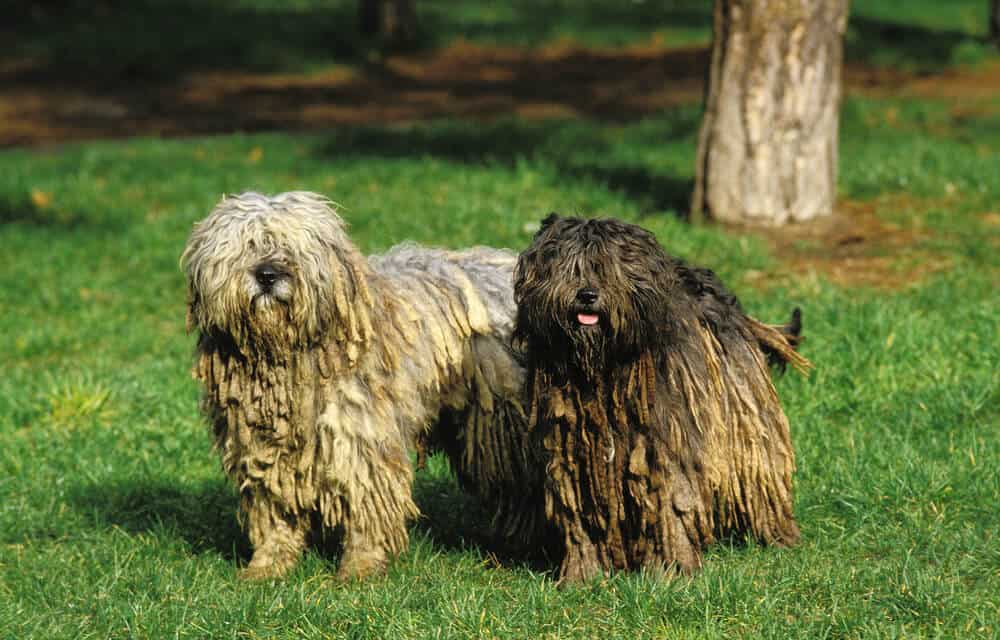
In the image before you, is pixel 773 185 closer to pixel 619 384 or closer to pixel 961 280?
pixel 961 280

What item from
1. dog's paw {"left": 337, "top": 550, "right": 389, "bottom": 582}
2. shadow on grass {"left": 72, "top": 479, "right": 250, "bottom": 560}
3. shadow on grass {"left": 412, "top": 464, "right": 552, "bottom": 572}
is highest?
dog's paw {"left": 337, "top": 550, "right": 389, "bottom": 582}

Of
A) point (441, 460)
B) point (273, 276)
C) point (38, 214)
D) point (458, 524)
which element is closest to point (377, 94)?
point (38, 214)

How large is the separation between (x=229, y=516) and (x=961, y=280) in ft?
18.1

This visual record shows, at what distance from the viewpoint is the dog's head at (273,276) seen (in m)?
6.11

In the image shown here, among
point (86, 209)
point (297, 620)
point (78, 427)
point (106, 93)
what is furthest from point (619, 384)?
point (106, 93)

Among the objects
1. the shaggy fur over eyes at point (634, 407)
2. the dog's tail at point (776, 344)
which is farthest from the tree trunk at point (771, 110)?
the shaggy fur over eyes at point (634, 407)

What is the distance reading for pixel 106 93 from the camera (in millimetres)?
21531

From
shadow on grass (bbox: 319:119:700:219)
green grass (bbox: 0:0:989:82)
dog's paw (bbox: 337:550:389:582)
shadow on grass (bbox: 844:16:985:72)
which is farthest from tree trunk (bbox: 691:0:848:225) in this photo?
green grass (bbox: 0:0:989:82)

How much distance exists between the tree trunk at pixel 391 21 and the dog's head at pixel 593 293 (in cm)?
1800

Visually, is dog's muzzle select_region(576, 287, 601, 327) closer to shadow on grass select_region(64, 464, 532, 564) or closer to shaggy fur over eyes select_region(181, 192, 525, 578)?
shaggy fur over eyes select_region(181, 192, 525, 578)

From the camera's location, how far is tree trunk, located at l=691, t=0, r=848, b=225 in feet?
36.6

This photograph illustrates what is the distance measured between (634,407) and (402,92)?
15047 millimetres

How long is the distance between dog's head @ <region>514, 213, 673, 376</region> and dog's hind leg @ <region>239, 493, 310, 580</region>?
5.08 ft

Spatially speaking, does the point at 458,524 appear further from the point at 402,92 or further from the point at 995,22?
the point at 995,22
